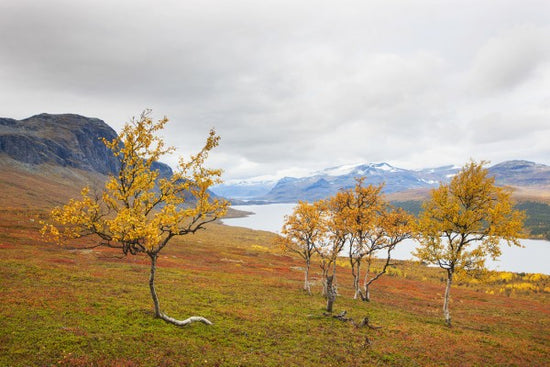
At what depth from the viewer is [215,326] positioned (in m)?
A: 24.5

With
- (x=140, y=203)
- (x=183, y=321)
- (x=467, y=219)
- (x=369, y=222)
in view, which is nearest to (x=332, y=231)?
(x=369, y=222)

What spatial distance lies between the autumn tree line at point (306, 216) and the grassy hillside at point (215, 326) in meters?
3.23

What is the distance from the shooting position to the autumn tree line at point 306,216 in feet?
60.5

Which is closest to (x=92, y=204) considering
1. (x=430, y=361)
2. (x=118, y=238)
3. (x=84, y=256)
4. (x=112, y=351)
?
(x=118, y=238)

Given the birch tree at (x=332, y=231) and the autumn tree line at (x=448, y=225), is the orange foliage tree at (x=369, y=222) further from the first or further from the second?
the birch tree at (x=332, y=231)

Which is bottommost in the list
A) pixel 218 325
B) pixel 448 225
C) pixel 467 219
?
pixel 218 325

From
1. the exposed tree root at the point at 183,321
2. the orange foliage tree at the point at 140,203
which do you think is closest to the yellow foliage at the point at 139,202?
the orange foliage tree at the point at 140,203

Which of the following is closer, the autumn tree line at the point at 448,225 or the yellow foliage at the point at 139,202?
the yellow foliage at the point at 139,202

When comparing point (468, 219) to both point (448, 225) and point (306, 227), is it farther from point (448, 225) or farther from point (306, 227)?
point (306, 227)

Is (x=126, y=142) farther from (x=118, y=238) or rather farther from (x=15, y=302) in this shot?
(x=15, y=302)

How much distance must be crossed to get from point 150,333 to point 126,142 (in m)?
13.6

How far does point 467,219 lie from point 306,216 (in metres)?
20.4

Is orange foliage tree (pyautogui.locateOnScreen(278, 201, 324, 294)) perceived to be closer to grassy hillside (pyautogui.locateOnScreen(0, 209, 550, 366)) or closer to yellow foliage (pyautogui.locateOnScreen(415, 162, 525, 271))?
grassy hillside (pyautogui.locateOnScreen(0, 209, 550, 366))

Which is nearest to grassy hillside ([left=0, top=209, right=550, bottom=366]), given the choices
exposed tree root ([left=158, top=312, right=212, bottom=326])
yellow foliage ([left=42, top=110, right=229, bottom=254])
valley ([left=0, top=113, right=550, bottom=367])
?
valley ([left=0, top=113, right=550, bottom=367])
